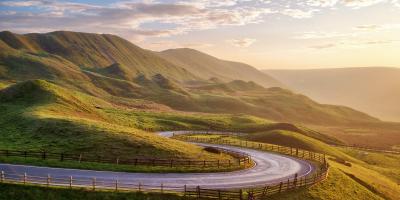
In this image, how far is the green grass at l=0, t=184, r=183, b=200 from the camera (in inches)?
1641

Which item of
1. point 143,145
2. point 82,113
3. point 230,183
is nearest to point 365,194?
point 230,183

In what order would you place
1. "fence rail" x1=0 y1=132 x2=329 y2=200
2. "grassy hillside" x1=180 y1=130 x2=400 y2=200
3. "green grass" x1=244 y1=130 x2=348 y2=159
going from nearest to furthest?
1. "fence rail" x1=0 y1=132 x2=329 y2=200
2. "grassy hillside" x1=180 y1=130 x2=400 y2=200
3. "green grass" x1=244 y1=130 x2=348 y2=159

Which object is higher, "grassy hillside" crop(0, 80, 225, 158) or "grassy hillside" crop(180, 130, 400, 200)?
"grassy hillside" crop(0, 80, 225, 158)

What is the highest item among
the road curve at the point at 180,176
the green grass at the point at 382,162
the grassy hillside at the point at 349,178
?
the road curve at the point at 180,176

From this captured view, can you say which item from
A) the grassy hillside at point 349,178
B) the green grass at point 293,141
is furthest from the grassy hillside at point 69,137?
the green grass at point 293,141

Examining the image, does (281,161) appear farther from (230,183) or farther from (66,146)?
(66,146)

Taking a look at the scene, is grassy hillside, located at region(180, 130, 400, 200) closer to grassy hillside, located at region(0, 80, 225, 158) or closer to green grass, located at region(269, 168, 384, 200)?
green grass, located at region(269, 168, 384, 200)

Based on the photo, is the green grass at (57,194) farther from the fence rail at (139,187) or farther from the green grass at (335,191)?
the green grass at (335,191)

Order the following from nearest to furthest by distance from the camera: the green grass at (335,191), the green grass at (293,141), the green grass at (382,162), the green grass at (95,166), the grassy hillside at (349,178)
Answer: the green grass at (335,191) → the green grass at (95,166) → the grassy hillside at (349,178) → the green grass at (382,162) → the green grass at (293,141)

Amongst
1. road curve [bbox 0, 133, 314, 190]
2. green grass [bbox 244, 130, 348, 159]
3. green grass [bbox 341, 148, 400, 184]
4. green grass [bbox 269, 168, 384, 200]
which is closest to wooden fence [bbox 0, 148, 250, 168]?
road curve [bbox 0, 133, 314, 190]

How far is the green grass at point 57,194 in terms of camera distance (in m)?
41.7

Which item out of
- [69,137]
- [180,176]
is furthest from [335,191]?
[69,137]

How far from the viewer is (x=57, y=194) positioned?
42.1 meters

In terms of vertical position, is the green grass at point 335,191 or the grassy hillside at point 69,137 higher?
the grassy hillside at point 69,137
